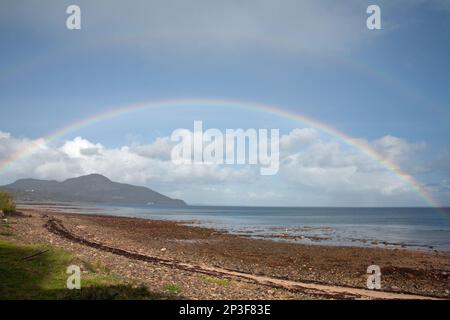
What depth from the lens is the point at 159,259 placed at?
3150 centimetres

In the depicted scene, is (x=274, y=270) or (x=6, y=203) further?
(x=6, y=203)

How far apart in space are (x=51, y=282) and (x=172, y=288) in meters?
5.29

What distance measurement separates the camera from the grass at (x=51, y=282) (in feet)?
48.8

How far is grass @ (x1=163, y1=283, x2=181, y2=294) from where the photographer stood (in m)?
17.1

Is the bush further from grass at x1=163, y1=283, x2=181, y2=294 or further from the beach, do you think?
grass at x1=163, y1=283, x2=181, y2=294

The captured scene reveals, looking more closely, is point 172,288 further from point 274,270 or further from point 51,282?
point 274,270

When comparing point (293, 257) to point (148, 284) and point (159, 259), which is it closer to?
point (159, 259)

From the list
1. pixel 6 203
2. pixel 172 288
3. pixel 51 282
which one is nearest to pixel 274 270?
pixel 172 288

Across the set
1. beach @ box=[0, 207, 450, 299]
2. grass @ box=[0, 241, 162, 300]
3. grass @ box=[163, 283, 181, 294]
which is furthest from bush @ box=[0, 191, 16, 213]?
grass @ box=[163, 283, 181, 294]

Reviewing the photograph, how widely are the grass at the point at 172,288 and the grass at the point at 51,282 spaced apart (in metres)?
1.15

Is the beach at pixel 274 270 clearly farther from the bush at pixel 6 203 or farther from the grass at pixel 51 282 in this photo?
the bush at pixel 6 203

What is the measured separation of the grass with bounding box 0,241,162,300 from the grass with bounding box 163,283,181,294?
1147 mm

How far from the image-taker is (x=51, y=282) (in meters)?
16.8
